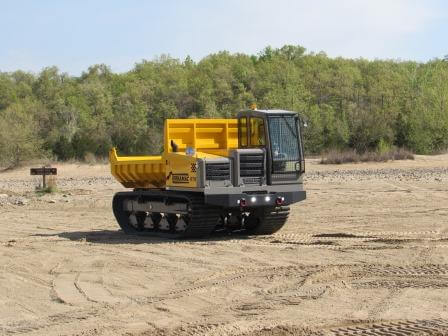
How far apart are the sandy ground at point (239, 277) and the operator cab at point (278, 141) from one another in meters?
1.31

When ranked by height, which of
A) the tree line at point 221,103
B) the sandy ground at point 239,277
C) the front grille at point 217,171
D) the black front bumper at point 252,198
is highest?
the tree line at point 221,103

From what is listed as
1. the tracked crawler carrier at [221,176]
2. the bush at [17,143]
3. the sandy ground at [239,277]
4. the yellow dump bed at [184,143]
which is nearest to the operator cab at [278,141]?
the tracked crawler carrier at [221,176]

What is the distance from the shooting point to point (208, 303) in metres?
10.6

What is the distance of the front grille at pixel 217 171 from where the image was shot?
55.6 feet

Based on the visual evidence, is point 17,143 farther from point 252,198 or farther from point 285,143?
point 252,198

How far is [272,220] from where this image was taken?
59.6 feet

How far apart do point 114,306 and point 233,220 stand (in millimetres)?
8437

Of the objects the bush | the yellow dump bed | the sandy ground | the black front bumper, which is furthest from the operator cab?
the bush

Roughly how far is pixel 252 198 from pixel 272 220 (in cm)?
122

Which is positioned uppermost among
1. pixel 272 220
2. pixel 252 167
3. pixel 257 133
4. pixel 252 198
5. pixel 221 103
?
pixel 221 103

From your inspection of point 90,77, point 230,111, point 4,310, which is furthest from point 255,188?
point 90,77

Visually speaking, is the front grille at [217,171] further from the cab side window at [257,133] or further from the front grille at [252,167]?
the cab side window at [257,133]

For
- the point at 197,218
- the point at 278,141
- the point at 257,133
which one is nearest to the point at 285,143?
the point at 278,141

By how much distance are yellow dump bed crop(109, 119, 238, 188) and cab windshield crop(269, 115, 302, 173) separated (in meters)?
1.03
